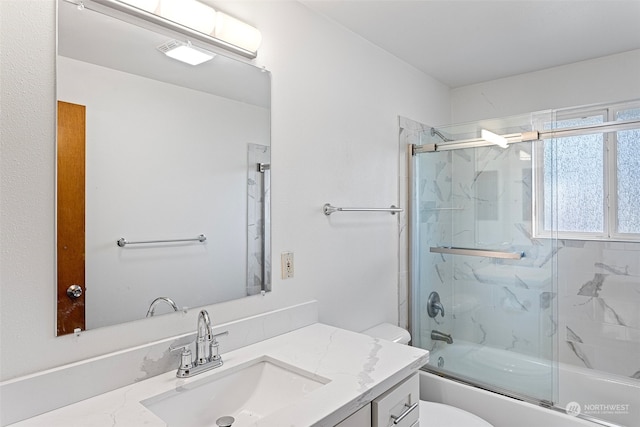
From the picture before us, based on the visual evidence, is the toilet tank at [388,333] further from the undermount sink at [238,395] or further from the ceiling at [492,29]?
the ceiling at [492,29]

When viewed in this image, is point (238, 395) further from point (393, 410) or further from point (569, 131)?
point (569, 131)

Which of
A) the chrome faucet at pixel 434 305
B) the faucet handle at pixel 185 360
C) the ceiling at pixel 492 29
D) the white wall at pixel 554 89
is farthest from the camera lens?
the chrome faucet at pixel 434 305

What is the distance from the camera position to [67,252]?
3.52ft

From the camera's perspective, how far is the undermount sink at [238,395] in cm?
112

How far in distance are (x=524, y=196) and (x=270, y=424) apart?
1.90 m

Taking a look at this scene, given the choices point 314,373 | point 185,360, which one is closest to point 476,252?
point 314,373

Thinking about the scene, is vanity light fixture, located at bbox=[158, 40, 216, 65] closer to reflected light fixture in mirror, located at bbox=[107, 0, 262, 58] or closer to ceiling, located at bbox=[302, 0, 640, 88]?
reflected light fixture in mirror, located at bbox=[107, 0, 262, 58]

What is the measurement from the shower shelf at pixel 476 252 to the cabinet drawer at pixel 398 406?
1.21m

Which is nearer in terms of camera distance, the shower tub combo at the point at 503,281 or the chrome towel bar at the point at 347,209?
the chrome towel bar at the point at 347,209

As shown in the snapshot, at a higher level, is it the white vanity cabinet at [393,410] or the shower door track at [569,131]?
the shower door track at [569,131]

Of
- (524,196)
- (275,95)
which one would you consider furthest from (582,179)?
(275,95)

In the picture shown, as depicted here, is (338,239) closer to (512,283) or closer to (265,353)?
(265,353)

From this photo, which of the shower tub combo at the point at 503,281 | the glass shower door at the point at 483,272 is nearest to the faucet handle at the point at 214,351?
the shower tub combo at the point at 503,281

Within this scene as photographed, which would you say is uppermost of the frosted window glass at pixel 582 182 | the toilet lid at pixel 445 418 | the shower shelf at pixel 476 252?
the frosted window glass at pixel 582 182
